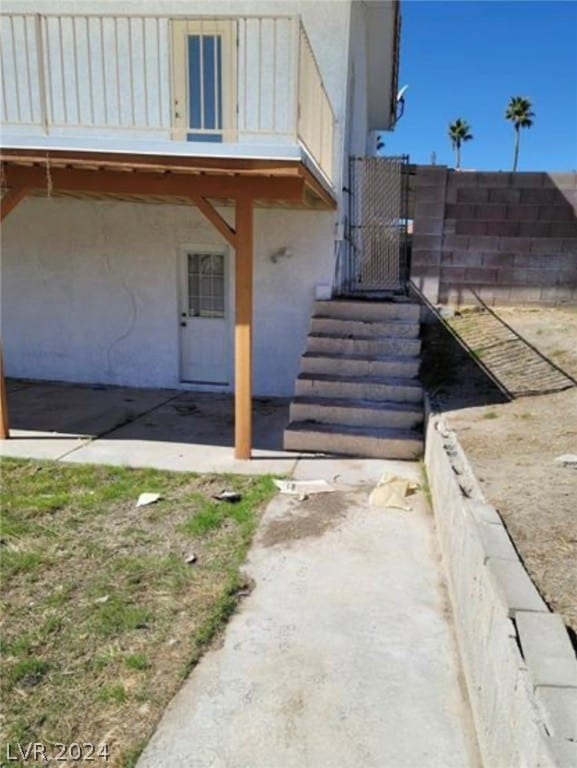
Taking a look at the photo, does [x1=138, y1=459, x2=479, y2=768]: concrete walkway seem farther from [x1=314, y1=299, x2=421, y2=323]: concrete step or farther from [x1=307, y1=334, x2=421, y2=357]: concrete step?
[x1=314, y1=299, x2=421, y2=323]: concrete step

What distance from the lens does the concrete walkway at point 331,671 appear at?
2.32 meters

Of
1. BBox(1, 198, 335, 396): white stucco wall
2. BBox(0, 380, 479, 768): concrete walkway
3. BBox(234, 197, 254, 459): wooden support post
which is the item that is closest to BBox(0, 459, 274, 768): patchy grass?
BBox(0, 380, 479, 768): concrete walkway

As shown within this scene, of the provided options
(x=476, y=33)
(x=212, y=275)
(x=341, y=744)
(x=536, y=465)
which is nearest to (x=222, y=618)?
(x=341, y=744)

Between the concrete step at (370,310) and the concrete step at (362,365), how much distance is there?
703mm

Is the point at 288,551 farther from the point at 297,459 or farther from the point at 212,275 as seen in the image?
the point at 212,275

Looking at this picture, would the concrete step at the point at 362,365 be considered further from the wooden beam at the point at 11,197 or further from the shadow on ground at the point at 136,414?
the wooden beam at the point at 11,197

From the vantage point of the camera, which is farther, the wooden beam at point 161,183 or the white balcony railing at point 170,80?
the white balcony railing at point 170,80

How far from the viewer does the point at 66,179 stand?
217 inches

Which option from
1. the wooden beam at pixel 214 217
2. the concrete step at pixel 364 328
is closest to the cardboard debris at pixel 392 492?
the concrete step at pixel 364 328

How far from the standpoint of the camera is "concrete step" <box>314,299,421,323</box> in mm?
7310

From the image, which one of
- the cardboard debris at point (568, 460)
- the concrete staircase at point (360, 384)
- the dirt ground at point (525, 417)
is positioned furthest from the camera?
A: the concrete staircase at point (360, 384)

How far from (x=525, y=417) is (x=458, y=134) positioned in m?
47.9

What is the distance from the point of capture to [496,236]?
8781 mm

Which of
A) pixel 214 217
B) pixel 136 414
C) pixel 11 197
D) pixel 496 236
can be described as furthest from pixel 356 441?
pixel 496 236
